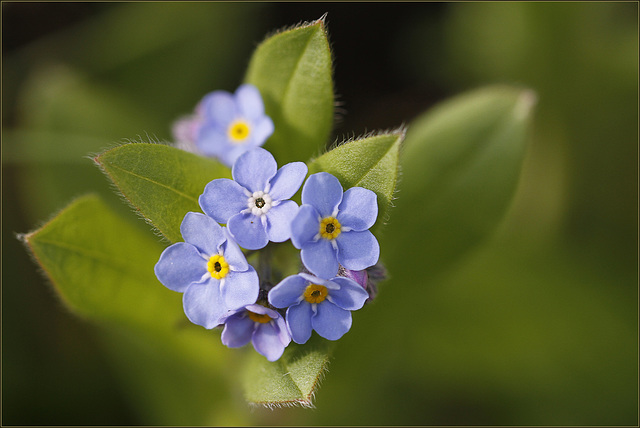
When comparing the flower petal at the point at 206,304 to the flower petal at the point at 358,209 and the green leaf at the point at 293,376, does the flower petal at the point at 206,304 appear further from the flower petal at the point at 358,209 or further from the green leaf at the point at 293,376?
the flower petal at the point at 358,209

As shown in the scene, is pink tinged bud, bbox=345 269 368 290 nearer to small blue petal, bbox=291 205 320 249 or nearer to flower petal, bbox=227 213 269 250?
small blue petal, bbox=291 205 320 249

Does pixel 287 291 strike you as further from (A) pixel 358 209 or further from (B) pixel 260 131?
(B) pixel 260 131

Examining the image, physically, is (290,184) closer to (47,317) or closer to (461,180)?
(461,180)

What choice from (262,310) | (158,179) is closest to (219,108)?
(158,179)

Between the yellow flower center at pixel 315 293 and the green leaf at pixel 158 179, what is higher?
the green leaf at pixel 158 179

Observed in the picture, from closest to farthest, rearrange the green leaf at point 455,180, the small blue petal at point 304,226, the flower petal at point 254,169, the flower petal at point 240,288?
the small blue petal at point 304,226, the flower petal at point 240,288, the flower petal at point 254,169, the green leaf at point 455,180

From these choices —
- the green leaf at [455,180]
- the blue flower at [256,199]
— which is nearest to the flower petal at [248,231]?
the blue flower at [256,199]
